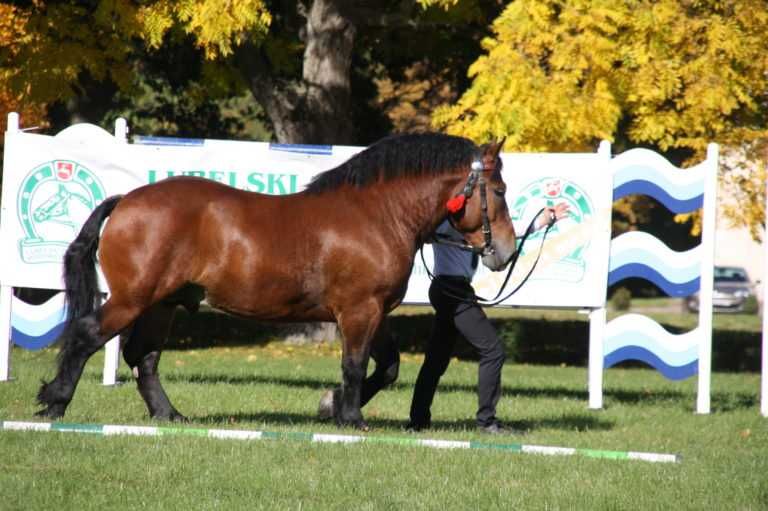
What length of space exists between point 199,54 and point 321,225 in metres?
14.8

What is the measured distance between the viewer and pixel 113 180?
12.9m

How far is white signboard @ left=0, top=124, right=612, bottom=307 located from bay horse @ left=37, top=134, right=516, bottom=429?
3427 millimetres

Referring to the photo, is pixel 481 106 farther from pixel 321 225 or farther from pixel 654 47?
pixel 321 225

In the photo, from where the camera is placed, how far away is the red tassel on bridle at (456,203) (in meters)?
9.12

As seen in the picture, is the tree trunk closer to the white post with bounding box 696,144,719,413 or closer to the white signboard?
the white signboard

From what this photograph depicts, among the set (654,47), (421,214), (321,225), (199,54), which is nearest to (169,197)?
(321,225)

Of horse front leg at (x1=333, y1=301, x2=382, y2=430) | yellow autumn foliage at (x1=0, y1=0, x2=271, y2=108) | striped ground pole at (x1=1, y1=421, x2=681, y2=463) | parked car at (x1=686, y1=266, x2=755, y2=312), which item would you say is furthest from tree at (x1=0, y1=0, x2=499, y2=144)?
parked car at (x1=686, y1=266, x2=755, y2=312)

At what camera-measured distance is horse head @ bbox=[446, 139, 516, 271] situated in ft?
30.0

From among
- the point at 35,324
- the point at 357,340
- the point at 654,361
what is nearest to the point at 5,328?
the point at 35,324

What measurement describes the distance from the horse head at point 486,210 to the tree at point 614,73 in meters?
6.67

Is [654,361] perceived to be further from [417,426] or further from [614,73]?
[614,73]

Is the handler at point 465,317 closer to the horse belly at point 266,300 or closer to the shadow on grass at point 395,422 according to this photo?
the shadow on grass at point 395,422

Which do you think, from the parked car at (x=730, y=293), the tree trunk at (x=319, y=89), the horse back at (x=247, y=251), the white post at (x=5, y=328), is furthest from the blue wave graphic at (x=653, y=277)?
the parked car at (x=730, y=293)

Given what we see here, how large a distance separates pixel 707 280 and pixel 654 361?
103 centimetres
